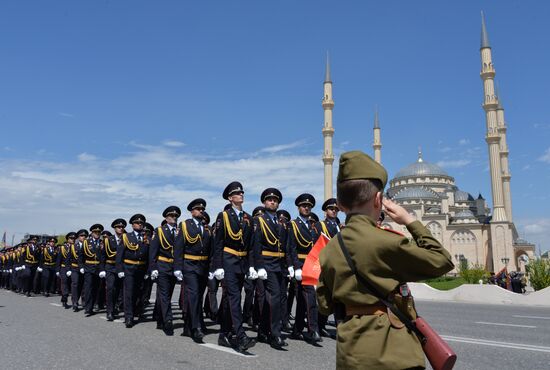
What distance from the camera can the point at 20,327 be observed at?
366 inches

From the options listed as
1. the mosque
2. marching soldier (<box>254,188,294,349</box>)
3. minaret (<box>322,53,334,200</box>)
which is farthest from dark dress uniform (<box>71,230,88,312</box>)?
minaret (<box>322,53,334,200</box>)

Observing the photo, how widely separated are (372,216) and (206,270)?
6372mm

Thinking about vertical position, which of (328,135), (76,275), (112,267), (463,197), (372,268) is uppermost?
(328,135)

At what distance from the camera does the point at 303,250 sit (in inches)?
331

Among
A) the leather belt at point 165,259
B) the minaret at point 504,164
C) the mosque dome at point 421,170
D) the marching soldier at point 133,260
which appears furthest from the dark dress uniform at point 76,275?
the mosque dome at point 421,170

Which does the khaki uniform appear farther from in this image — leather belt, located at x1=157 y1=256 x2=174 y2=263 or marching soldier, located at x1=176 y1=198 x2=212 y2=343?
leather belt, located at x1=157 y1=256 x2=174 y2=263

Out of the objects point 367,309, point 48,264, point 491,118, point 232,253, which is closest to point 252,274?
point 232,253

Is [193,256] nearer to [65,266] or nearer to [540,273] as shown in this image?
[65,266]

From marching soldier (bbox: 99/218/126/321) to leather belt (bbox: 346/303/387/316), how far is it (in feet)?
30.2

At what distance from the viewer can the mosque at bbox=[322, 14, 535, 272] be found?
54812 mm

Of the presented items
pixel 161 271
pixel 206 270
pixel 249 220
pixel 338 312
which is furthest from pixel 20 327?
pixel 338 312

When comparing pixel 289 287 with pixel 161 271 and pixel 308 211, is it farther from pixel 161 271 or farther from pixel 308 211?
pixel 161 271

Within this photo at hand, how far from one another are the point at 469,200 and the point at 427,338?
293 feet

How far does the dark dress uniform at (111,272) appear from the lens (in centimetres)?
1088
